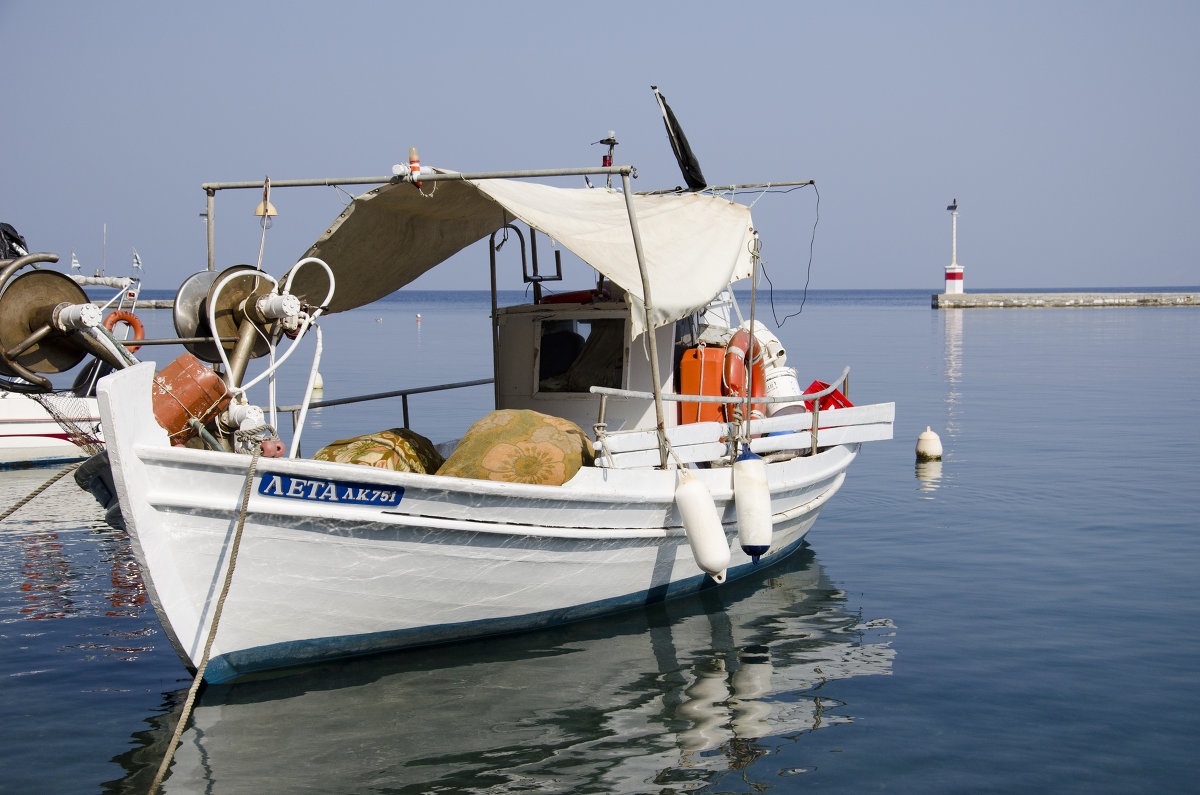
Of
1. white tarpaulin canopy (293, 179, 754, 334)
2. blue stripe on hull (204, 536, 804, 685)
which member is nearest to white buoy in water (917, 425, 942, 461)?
white tarpaulin canopy (293, 179, 754, 334)

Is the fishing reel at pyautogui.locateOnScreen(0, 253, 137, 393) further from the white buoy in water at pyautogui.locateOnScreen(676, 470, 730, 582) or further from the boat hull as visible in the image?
the white buoy in water at pyautogui.locateOnScreen(676, 470, 730, 582)

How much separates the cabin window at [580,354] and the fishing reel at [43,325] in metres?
4.23

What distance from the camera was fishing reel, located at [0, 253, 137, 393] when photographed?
251 inches

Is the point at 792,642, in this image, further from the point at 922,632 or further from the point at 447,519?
the point at 447,519

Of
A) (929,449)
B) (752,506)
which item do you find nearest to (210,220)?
(752,506)

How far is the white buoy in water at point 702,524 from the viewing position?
26.5ft

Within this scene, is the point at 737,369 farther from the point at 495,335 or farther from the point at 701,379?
the point at 495,335

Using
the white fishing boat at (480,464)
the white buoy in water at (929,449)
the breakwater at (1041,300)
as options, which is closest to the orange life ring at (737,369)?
the white fishing boat at (480,464)

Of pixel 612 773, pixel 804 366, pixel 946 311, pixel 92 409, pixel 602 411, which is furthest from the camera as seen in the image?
pixel 946 311

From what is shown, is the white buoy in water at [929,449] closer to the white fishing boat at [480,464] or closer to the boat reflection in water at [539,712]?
the white fishing boat at [480,464]

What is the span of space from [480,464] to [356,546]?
46.6 inches

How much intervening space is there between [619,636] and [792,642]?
A: 4.74 feet

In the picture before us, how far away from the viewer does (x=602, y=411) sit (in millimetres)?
8602

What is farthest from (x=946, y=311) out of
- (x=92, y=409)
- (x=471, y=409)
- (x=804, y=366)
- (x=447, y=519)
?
(x=447, y=519)
